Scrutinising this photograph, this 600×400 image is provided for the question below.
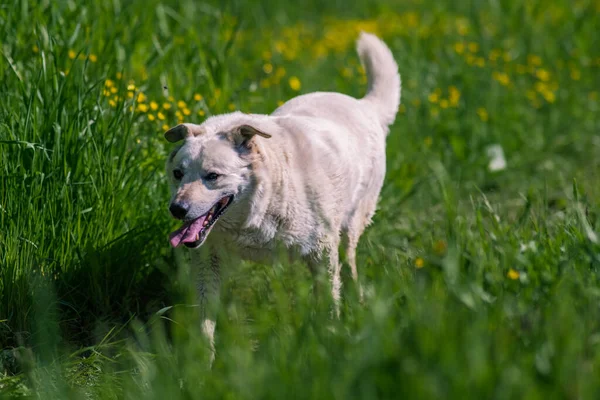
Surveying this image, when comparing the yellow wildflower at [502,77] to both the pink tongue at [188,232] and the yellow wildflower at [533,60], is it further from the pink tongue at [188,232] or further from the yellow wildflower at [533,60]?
the pink tongue at [188,232]

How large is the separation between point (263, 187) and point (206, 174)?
260mm

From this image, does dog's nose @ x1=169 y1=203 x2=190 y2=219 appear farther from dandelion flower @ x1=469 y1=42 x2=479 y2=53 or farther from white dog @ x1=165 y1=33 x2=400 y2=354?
dandelion flower @ x1=469 y1=42 x2=479 y2=53

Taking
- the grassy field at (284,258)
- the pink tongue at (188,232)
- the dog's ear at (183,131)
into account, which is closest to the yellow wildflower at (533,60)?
the grassy field at (284,258)

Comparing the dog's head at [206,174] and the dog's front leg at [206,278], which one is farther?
the dog's front leg at [206,278]

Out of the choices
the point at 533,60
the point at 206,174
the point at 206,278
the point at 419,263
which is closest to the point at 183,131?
the point at 206,174

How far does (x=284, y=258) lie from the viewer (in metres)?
3.49

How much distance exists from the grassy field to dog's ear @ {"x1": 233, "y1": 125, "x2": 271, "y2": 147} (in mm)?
549

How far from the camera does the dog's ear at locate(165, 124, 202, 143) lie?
3601mm

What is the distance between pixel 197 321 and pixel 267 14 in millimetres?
7475

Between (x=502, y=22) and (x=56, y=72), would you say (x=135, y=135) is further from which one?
(x=502, y=22)

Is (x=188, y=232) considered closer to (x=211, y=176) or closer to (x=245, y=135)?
(x=211, y=176)

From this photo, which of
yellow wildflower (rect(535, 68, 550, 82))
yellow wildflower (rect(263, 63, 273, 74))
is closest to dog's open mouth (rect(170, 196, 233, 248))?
yellow wildflower (rect(263, 63, 273, 74))

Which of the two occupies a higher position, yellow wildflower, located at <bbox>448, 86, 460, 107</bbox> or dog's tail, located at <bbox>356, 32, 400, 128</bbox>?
dog's tail, located at <bbox>356, 32, 400, 128</bbox>

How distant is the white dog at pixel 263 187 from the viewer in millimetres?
3480
